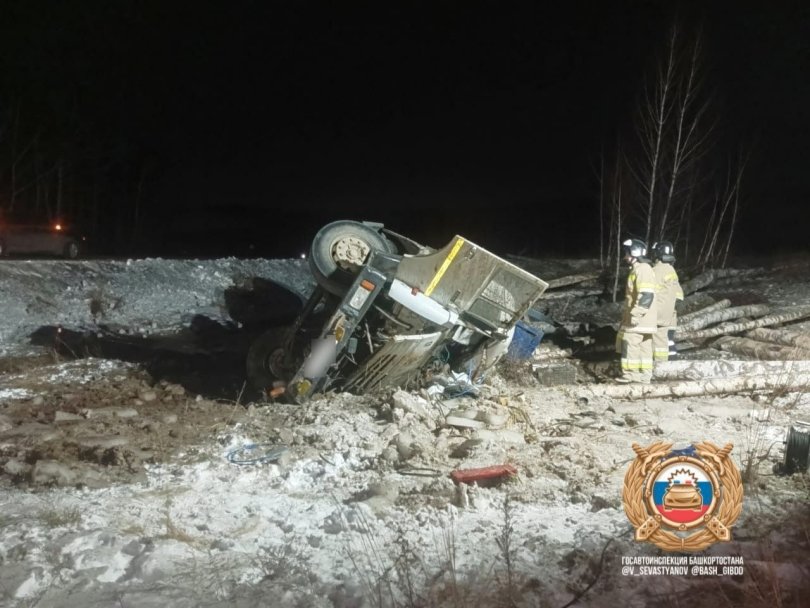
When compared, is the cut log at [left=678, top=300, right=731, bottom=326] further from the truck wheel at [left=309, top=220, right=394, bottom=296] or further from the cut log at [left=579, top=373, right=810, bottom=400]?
the truck wheel at [left=309, top=220, right=394, bottom=296]

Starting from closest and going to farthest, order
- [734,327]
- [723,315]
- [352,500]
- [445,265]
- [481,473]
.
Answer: [352,500] → [481,473] → [445,265] → [734,327] → [723,315]

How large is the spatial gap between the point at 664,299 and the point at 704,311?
10.8 feet

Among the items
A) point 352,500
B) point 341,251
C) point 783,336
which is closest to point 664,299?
point 783,336

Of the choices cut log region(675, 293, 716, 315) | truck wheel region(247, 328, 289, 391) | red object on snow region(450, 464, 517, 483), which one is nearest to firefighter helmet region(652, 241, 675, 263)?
cut log region(675, 293, 716, 315)

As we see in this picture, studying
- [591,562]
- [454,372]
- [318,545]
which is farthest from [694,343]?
[318,545]

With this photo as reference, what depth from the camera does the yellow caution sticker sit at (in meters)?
6.54

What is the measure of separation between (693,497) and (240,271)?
12.7 meters

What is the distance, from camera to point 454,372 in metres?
7.53

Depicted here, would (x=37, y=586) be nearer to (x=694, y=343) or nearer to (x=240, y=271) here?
(x=694, y=343)

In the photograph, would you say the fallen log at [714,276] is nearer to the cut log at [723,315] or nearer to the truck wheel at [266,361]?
the cut log at [723,315]

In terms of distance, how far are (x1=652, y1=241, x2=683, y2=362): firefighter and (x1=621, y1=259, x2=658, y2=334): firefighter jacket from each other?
121 mm

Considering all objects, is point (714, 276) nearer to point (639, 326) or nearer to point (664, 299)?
point (664, 299)

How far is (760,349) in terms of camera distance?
29.3 ft

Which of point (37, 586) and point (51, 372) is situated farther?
point (51, 372)
